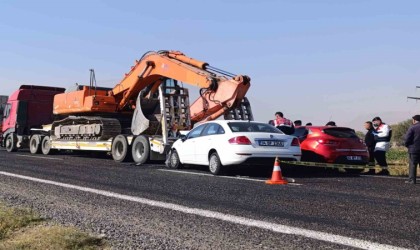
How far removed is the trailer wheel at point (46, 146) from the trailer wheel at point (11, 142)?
2.31 metres

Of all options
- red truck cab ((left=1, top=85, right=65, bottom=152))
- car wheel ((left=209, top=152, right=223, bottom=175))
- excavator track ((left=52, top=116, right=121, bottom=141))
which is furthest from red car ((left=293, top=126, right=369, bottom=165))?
red truck cab ((left=1, top=85, right=65, bottom=152))

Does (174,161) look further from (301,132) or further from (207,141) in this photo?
(301,132)

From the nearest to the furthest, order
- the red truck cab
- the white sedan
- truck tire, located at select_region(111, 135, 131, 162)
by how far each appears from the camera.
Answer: the white sedan < truck tire, located at select_region(111, 135, 131, 162) < the red truck cab

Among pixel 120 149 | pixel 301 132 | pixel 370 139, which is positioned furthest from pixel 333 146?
pixel 120 149

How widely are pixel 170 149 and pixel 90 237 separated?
9.62 meters

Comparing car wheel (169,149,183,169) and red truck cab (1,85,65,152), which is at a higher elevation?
red truck cab (1,85,65,152)

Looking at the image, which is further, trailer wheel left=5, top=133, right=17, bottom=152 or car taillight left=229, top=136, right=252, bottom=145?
trailer wheel left=5, top=133, right=17, bottom=152

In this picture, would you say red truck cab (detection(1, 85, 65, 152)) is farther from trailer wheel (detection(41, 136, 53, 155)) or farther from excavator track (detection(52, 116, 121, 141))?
excavator track (detection(52, 116, 121, 141))

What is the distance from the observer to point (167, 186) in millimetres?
9023

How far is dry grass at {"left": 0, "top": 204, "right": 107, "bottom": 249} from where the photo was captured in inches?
172

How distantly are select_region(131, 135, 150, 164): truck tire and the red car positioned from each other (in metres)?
5.02

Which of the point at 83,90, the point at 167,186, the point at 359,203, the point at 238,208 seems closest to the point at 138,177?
the point at 167,186

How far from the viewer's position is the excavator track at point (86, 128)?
17.7m

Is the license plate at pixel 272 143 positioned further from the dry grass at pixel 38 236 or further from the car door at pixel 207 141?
the dry grass at pixel 38 236
